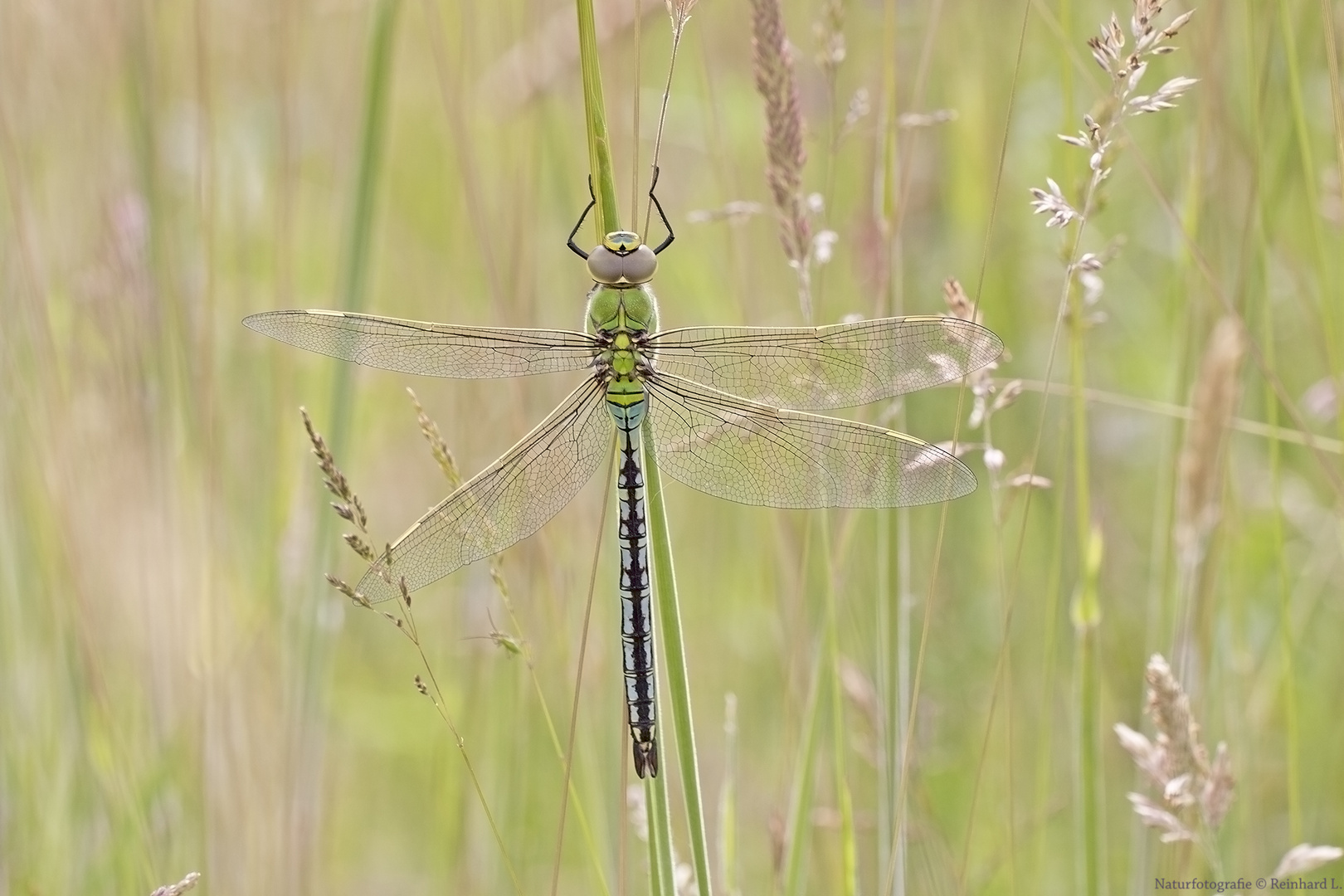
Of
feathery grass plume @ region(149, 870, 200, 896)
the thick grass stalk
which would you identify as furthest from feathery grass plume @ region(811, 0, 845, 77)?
feathery grass plume @ region(149, 870, 200, 896)

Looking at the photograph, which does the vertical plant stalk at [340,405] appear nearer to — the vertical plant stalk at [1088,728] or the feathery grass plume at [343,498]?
the feathery grass plume at [343,498]

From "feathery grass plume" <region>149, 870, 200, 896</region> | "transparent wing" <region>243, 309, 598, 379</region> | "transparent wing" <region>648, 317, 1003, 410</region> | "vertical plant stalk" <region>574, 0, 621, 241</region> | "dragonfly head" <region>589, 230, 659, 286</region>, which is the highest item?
"vertical plant stalk" <region>574, 0, 621, 241</region>

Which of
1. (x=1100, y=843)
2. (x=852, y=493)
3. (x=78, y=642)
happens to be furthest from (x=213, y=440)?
(x=1100, y=843)

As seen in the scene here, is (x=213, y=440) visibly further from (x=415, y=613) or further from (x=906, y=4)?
(x=906, y=4)

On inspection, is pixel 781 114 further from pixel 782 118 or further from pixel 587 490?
pixel 587 490

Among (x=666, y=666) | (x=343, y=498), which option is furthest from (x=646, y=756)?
(x=343, y=498)

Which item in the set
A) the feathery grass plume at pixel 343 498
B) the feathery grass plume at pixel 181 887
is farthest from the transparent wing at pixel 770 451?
the feathery grass plume at pixel 181 887

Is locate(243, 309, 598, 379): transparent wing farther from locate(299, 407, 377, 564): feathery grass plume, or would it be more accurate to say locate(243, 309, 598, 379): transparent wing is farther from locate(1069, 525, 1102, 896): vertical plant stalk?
locate(1069, 525, 1102, 896): vertical plant stalk
